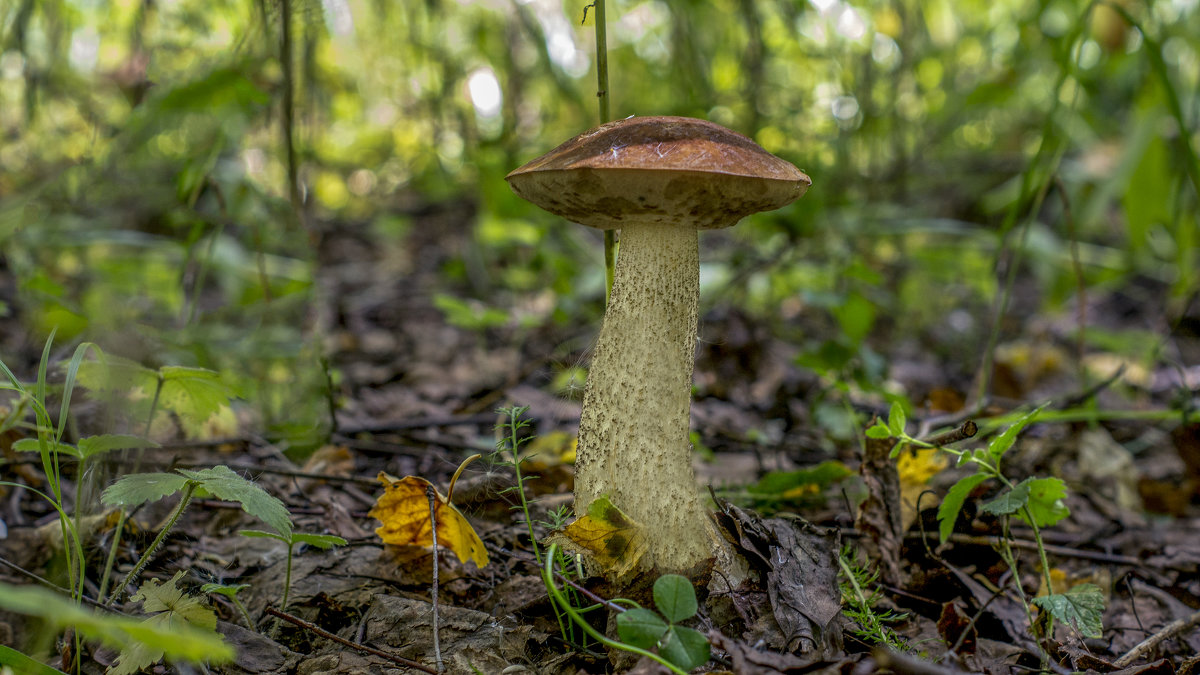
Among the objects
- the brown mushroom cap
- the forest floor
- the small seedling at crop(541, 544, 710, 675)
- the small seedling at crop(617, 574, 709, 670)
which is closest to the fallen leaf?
the forest floor

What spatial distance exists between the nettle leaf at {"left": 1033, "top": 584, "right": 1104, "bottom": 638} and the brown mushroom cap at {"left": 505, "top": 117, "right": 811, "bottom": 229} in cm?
104

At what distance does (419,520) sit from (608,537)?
499 millimetres

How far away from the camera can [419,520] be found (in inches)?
71.7

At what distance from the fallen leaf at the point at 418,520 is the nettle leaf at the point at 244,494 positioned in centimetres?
28

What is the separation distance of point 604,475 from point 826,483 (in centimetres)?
86

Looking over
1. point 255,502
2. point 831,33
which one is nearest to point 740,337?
point 831,33

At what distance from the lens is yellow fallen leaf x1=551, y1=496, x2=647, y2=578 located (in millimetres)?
1601

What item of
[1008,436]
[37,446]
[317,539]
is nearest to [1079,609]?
[1008,436]

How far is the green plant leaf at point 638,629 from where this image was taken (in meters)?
1.34

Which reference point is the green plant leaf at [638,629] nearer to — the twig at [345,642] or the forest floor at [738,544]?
the forest floor at [738,544]

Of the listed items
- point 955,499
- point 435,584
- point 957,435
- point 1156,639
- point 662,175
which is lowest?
point 1156,639

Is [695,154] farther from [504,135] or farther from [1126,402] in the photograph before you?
[1126,402]

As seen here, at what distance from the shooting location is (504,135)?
411 centimetres

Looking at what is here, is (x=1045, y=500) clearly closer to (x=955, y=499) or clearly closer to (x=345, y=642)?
(x=955, y=499)
